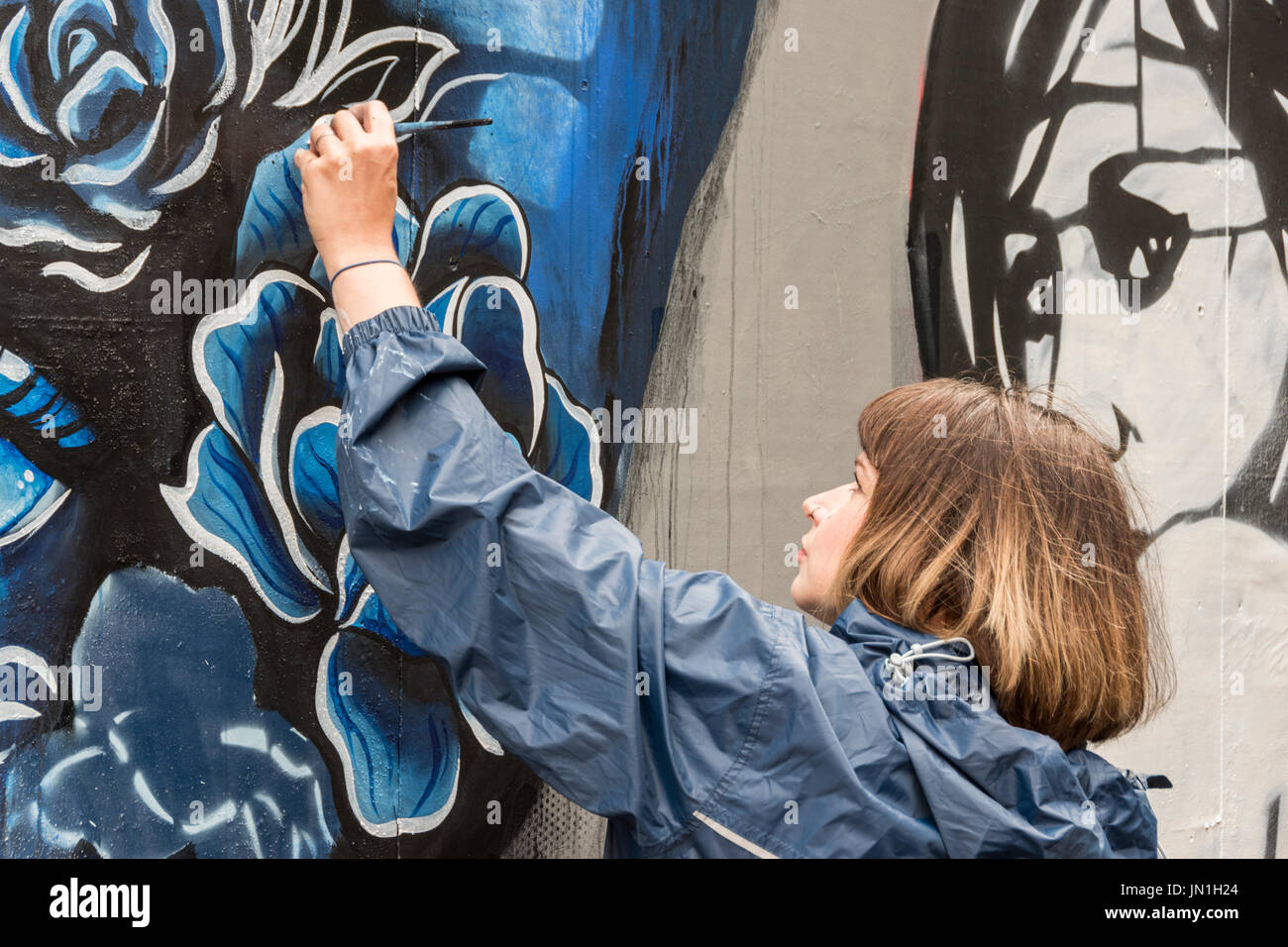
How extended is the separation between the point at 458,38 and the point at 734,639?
173 cm

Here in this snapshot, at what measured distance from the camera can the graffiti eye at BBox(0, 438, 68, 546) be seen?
2213mm

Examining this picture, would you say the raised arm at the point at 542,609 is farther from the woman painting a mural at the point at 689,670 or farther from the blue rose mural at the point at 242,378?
the blue rose mural at the point at 242,378

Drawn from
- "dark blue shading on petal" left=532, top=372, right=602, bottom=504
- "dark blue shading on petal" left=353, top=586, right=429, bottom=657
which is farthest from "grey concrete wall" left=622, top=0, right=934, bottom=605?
"dark blue shading on petal" left=353, top=586, right=429, bottom=657

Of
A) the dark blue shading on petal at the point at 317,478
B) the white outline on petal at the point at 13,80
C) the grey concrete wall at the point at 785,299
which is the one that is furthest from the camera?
the grey concrete wall at the point at 785,299

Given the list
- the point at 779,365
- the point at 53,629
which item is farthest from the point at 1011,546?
the point at 53,629

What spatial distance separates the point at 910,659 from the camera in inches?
63.4

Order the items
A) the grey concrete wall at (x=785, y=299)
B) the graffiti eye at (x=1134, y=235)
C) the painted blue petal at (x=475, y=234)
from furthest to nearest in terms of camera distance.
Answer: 1. the graffiti eye at (x=1134, y=235)
2. the grey concrete wall at (x=785, y=299)
3. the painted blue petal at (x=475, y=234)

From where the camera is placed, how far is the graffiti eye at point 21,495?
7.26ft

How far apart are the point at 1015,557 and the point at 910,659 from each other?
10.1 inches

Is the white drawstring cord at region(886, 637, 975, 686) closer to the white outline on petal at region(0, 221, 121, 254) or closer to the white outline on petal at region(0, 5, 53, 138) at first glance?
the white outline on petal at region(0, 221, 121, 254)

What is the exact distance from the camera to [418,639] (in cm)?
155

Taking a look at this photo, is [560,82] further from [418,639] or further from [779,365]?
[418,639]

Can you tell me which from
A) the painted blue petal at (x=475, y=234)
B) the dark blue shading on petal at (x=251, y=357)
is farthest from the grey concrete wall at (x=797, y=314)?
the dark blue shading on petal at (x=251, y=357)

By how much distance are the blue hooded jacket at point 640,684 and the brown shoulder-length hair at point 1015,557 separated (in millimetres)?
142
